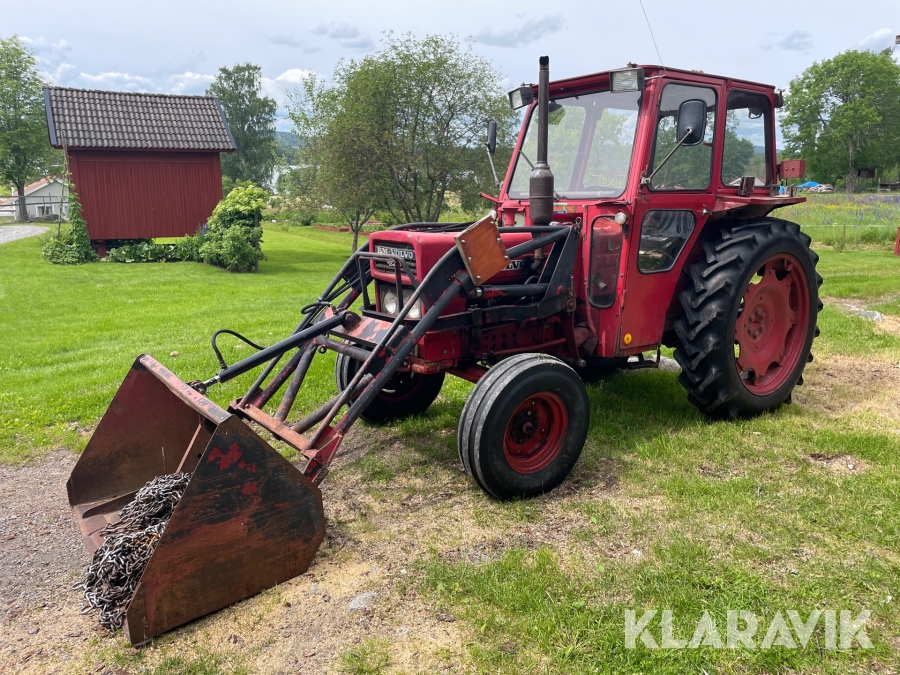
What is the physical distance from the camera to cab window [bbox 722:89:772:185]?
508 cm

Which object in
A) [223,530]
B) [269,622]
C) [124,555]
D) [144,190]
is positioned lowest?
[269,622]

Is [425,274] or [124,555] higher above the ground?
[425,274]

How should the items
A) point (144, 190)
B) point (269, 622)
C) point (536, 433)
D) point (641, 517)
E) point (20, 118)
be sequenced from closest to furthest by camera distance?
point (269, 622), point (641, 517), point (536, 433), point (144, 190), point (20, 118)

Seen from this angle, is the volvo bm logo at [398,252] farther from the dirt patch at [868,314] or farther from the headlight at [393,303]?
the dirt patch at [868,314]

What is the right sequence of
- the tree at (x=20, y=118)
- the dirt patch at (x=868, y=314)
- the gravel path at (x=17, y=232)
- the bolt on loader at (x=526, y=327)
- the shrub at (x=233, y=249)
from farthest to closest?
1. the tree at (x=20, y=118)
2. the gravel path at (x=17, y=232)
3. the shrub at (x=233, y=249)
4. the dirt patch at (x=868, y=314)
5. the bolt on loader at (x=526, y=327)

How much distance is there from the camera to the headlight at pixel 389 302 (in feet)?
14.5

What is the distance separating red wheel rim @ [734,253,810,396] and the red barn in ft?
57.8

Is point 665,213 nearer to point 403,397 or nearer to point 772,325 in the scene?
point 772,325

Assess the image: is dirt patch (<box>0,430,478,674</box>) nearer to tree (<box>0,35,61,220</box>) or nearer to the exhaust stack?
the exhaust stack

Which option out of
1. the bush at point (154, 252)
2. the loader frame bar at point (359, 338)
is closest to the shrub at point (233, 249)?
the bush at point (154, 252)

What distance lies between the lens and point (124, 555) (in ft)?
10.0

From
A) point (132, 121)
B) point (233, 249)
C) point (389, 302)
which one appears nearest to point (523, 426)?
point (389, 302)

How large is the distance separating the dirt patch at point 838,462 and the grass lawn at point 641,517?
0.05 feet

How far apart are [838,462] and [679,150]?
2343 mm
